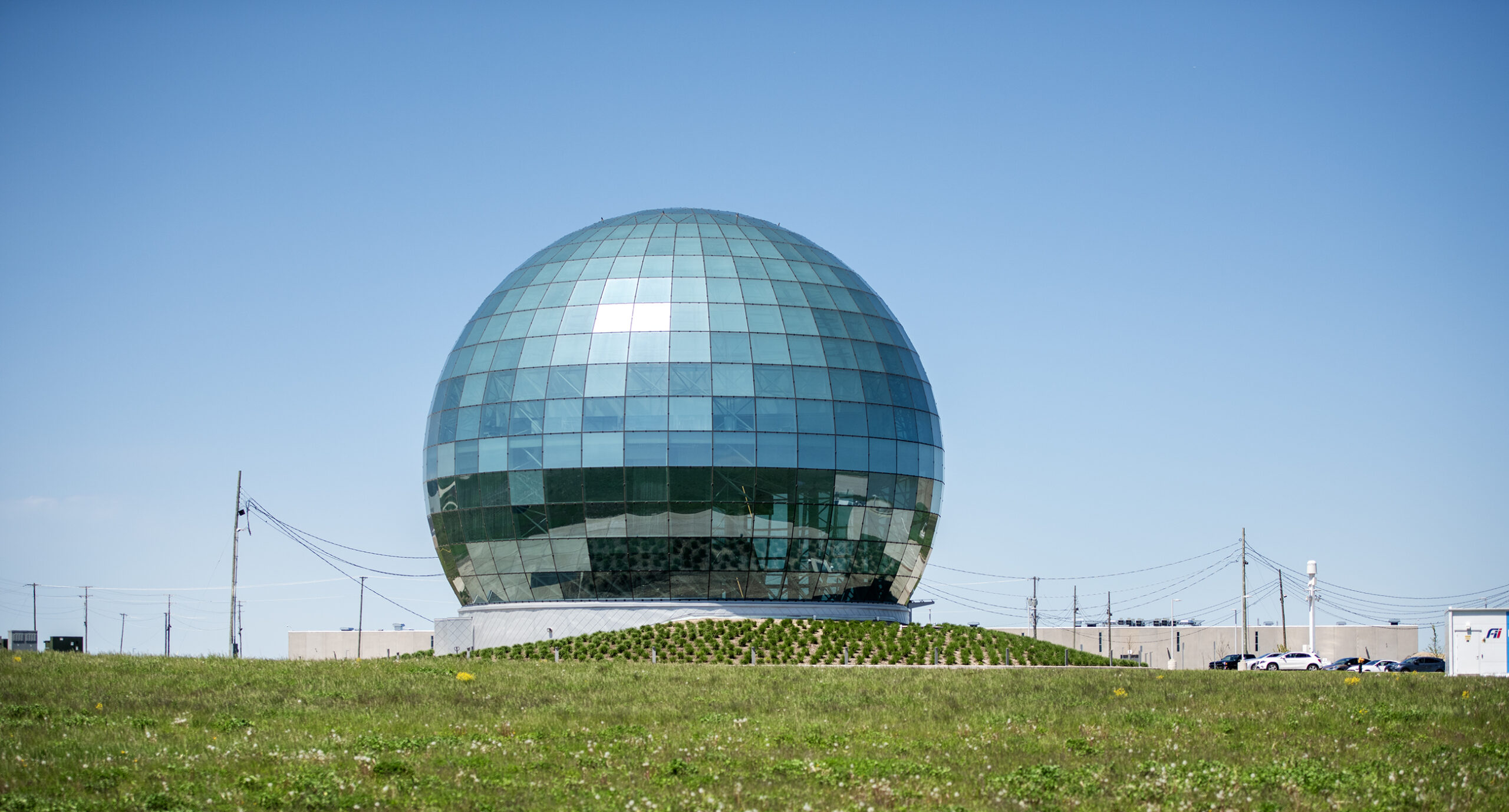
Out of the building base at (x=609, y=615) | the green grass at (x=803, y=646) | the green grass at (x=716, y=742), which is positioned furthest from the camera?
the building base at (x=609, y=615)

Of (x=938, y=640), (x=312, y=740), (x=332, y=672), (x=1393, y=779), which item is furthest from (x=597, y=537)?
(x=1393, y=779)

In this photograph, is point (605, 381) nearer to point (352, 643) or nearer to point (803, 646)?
point (803, 646)

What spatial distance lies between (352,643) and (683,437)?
36.1 metres

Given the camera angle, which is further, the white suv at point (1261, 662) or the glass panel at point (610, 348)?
the white suv at point (1261, 662)

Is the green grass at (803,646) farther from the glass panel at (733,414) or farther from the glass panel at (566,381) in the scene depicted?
the glass panel at (566,381)

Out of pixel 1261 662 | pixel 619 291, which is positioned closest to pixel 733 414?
pixel 619 291

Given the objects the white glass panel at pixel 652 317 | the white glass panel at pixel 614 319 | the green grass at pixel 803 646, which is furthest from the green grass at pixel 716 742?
the white glass panel at pixel 614 319

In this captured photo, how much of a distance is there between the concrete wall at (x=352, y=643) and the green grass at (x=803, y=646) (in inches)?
1063

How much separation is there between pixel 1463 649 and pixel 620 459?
26.7m

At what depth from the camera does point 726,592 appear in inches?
2019

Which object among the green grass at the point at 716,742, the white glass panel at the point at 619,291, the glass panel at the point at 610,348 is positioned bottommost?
the green grass at the point at 716,742

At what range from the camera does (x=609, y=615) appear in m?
51.3

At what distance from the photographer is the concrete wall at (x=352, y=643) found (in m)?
75.8

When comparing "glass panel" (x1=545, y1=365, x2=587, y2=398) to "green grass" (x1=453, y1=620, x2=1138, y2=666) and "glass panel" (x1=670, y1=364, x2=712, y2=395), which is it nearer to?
"glass panel" (x1=670, y1=364, x2=712, y2=395)
